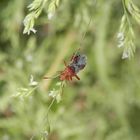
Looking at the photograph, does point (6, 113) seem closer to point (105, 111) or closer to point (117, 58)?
point (105, 111)

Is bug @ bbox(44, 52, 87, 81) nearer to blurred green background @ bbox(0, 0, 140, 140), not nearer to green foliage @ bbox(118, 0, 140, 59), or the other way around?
green foliage @ bbox(118, 0, 140, 59)

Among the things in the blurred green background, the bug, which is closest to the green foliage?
the bug

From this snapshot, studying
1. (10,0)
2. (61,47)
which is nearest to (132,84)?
(61,47)

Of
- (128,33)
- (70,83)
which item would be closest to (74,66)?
(128,33)

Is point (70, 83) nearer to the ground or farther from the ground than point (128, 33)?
farther from the ground

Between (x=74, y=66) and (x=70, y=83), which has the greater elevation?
(x=70, y=83)

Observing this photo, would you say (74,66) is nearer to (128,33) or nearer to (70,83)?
(128,33)

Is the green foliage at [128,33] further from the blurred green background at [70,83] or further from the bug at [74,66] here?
the blurred green background at [70,83]

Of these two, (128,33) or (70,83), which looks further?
(70,83)
